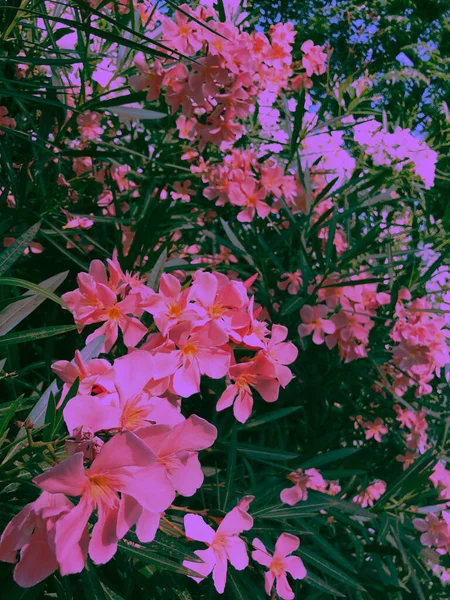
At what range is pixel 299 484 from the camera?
116 cm

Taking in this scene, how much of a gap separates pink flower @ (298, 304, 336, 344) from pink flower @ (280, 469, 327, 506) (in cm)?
32

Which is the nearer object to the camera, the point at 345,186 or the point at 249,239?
the point at 345,186

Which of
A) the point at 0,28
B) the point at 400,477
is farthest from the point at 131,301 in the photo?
the point at 400,477

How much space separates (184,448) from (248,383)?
0.27 metres

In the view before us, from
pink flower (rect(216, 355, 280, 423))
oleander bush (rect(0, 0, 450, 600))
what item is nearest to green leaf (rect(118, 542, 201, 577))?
oleander bush (rect(0, 0, 450, 600))

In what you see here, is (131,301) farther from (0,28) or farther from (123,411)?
(0,28)

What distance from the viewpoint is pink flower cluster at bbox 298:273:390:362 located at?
1375 mm

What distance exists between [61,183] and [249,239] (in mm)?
680

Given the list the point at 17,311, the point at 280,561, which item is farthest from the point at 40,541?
the point at 280,561

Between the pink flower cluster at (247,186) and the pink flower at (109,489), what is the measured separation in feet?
3.95

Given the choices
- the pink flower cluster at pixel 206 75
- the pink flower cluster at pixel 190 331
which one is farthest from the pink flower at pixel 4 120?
the pink flower cluster at pixel 190 331

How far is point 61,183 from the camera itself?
4.46 ft

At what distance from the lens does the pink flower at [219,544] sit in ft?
2.30

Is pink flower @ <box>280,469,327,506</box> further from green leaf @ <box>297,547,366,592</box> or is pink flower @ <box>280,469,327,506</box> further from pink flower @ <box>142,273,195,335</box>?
pink flower @ <box>142,273,195,335</box>
